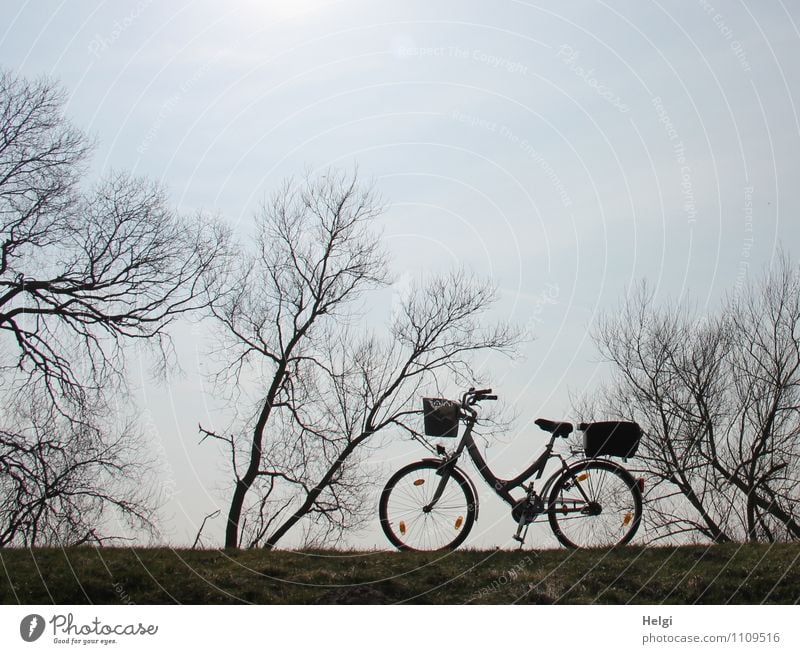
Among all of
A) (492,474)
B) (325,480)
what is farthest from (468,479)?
(325,480)

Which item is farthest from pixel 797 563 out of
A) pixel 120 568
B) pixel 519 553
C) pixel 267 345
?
pixel 267 345

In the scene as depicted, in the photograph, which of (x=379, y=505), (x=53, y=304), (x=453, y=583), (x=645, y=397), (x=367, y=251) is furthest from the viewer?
(x=645, y=397)

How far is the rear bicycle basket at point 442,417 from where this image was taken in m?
7.71

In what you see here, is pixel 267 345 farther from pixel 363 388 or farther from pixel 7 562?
pixel 7 562

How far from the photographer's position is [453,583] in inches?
284

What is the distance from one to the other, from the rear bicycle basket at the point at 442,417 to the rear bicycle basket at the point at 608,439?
54.6 inches

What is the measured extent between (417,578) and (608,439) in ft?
7.75

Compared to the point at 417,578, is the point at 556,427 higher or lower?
higher

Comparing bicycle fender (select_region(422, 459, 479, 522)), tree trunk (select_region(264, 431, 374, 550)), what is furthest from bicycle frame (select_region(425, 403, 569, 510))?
tree trunk (select_region(264, 431, 374, 550))

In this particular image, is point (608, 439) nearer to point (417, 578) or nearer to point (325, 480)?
point (417, 578)

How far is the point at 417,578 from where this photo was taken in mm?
7266

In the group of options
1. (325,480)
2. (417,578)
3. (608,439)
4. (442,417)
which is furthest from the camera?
(325,480)

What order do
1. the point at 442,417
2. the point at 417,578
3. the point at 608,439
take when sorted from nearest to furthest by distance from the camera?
the point at 417,578, the point at 442,417, the point at 608,439

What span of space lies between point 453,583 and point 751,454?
1437cm
